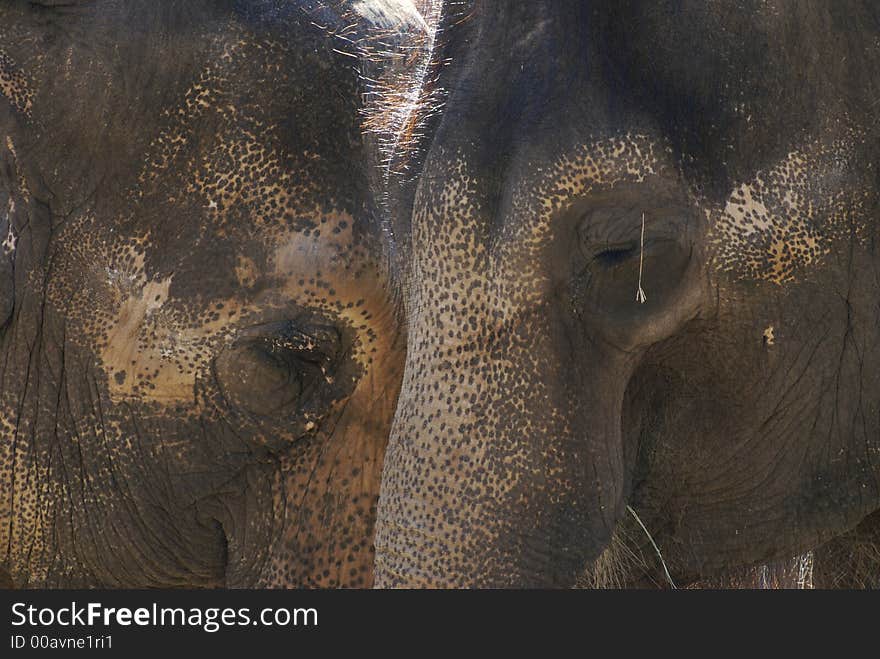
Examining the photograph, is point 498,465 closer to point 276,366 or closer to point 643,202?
point 643,202

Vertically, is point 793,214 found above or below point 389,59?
above

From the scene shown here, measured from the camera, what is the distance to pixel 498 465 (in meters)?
2.62

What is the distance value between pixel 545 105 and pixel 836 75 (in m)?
0.37

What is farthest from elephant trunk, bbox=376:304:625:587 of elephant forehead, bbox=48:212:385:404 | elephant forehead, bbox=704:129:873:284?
elephant forehead, bbox=48:212:385:404

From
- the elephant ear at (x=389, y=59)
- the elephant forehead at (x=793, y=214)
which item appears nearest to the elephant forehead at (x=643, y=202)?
the elephant forehead at (x=793, y=214)

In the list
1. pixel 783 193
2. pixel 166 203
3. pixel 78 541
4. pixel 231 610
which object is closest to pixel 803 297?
pixel 783 193

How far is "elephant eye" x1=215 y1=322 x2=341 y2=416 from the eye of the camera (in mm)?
3277

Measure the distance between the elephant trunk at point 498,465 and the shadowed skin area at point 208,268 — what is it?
0.64 m

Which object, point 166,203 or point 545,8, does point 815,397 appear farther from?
point 166,203

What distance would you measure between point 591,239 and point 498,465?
11.9 inches

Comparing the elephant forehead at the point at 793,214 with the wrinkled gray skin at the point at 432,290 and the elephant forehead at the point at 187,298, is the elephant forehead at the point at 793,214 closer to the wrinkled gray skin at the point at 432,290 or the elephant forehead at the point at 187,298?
the wrinkled gray skin at the point at 432,290

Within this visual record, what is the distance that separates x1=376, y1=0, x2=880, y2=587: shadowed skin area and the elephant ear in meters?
0.52

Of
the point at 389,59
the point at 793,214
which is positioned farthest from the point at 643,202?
the point at 389,59

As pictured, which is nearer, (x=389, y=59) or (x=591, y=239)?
(x=591, y=239)
